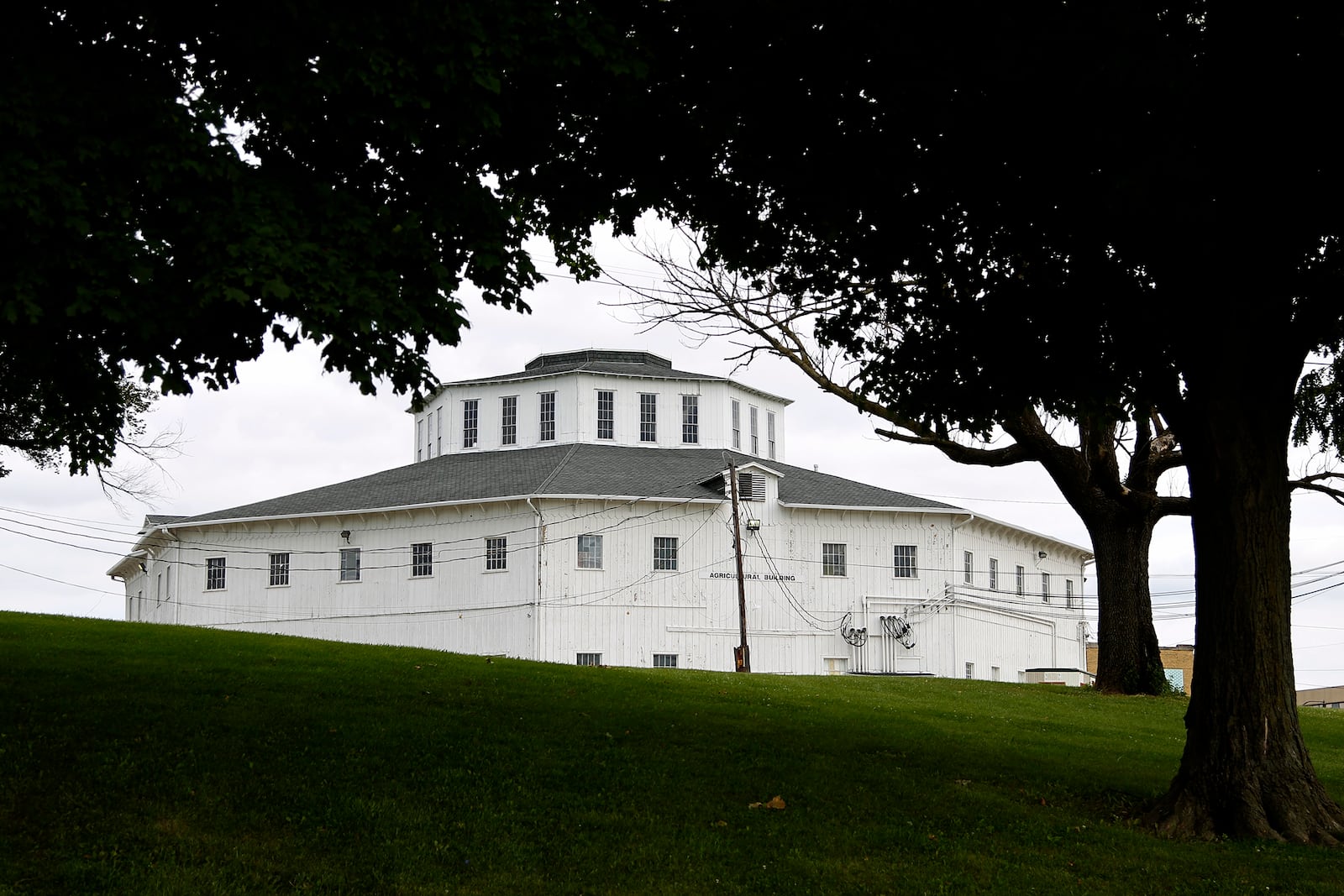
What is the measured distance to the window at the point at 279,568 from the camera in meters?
45.0

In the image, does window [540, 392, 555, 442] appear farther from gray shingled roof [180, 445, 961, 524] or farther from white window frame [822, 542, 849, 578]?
white window frame [822, 542, 849, 578]

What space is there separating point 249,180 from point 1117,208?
721 cm

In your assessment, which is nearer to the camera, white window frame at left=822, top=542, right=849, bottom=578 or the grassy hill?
the grassy hill

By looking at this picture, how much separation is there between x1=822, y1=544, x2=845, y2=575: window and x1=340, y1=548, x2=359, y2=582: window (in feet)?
50.8

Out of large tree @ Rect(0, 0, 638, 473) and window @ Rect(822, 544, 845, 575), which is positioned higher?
large tree @ Rect(0, 0, 638, 473)

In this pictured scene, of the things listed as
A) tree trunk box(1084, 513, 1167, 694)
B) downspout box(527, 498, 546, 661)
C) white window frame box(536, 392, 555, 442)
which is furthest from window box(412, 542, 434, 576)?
tree trunk box(1084, 513, 1167, 694)

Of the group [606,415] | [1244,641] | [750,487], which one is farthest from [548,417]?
[1244,641]

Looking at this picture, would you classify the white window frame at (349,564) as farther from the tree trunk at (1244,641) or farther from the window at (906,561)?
the tree trunk at (1244,641)

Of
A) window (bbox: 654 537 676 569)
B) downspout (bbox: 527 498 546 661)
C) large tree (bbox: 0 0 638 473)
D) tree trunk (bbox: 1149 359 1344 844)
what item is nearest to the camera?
large tree (bbox: 0 0 638 473)

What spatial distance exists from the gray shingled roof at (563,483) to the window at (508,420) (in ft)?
3.08

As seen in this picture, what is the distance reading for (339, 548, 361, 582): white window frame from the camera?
44.6 metres

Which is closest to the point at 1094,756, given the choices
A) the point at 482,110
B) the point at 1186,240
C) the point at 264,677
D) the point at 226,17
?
the point at 1186,240

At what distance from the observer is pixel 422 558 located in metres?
43.8

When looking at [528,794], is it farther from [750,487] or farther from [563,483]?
[750,487]
